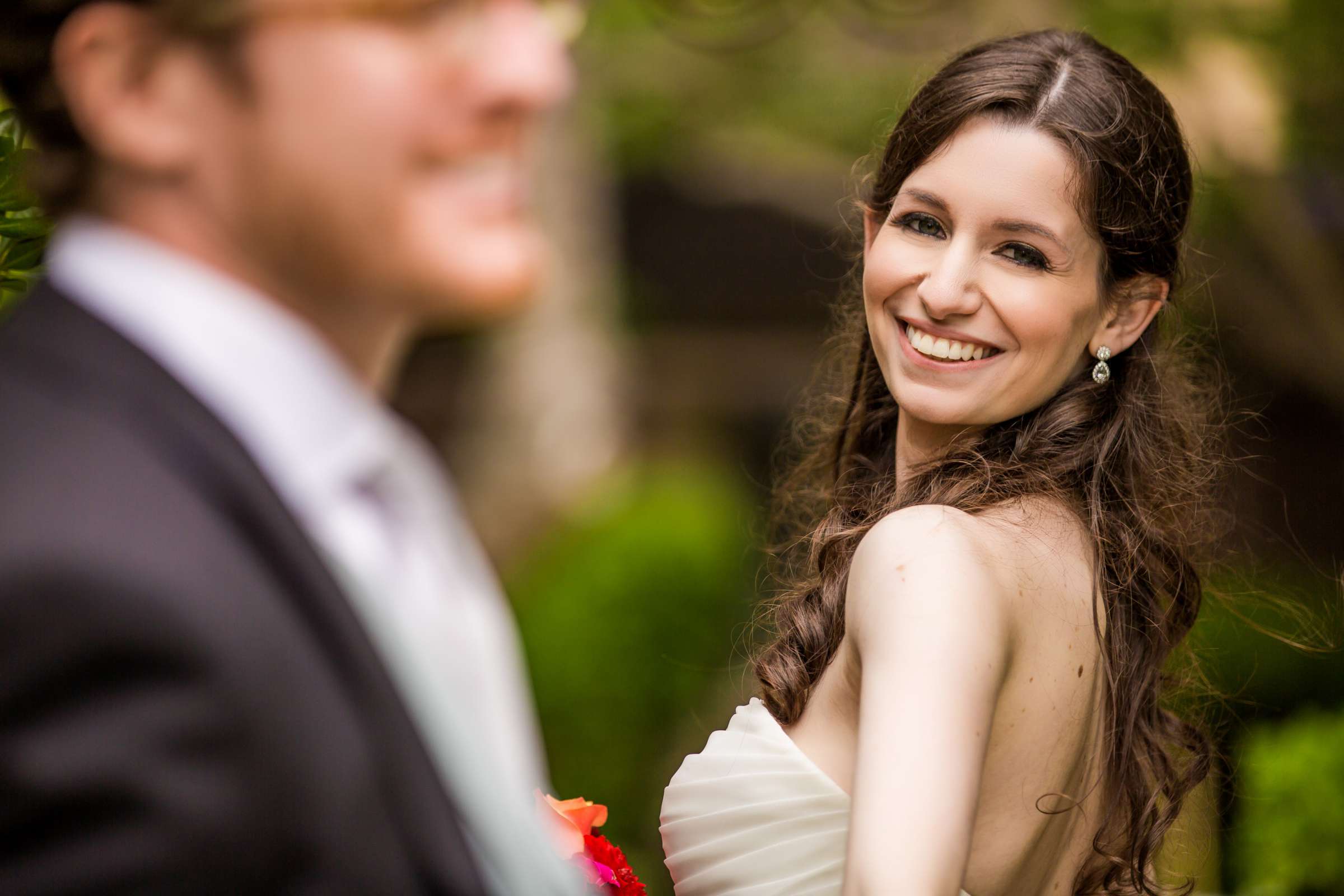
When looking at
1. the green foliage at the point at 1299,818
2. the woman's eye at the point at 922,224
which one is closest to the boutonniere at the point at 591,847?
the woman's eye at the point at 922,224

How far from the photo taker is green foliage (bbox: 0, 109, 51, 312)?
185 centimetres

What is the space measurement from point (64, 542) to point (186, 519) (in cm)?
9

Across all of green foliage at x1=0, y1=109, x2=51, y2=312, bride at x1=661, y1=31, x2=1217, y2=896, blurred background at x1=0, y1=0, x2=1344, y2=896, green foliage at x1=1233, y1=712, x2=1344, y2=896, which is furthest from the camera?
blurred background at x1=0, y1=0, x2=1344, y2=896

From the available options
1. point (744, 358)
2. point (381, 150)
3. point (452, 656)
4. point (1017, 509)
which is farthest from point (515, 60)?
point (744, 358)

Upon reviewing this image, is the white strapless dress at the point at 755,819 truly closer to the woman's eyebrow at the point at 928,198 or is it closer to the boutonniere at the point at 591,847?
the boutonniere at the point at 591,847

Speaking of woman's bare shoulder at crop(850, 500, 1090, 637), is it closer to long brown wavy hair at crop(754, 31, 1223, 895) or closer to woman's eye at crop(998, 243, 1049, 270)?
long brown wavy hair at crop(754, 31, 1223, 895)

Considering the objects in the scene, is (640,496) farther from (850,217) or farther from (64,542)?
(64,542)

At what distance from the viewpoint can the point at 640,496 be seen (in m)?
9.45

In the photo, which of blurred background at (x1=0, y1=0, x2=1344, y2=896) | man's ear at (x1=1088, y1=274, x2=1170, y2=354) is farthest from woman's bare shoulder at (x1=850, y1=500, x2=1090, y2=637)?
blurred background at (x1=0, y1=0, x2=1344, y2=896)

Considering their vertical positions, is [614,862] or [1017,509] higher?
[1017,509]

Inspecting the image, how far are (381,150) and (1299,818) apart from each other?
4.82m

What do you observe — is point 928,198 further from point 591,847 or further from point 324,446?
point 324,446

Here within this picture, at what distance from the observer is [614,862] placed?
2.27 meters

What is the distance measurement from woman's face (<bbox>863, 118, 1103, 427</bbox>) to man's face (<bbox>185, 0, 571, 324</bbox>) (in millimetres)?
1115
